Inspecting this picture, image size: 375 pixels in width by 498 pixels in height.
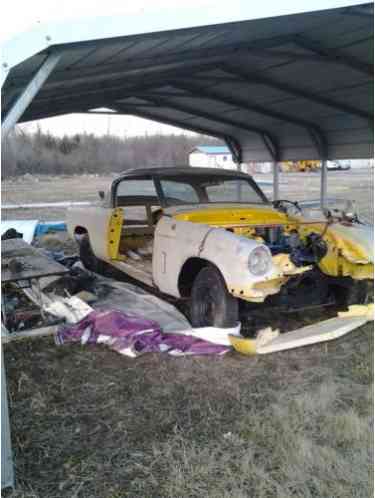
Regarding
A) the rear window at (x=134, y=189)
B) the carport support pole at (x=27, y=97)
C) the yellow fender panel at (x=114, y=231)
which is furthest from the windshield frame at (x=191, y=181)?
the carport support pole at (x=27, y=97)

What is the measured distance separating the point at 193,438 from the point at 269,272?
5.44 ft

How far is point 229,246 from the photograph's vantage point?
4320 mm

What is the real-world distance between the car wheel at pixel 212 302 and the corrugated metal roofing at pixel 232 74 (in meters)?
2.21

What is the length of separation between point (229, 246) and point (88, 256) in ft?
13.6

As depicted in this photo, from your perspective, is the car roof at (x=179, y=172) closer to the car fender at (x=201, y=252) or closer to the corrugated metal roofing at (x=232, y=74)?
the car fender at (x=201, y=252)

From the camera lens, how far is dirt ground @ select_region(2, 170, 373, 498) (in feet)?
8.87

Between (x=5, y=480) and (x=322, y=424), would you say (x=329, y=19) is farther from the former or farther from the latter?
(x=5, y=480)

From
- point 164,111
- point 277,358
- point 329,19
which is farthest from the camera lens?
point 164,111

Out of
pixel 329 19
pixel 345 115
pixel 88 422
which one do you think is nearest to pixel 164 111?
pixel 345 115

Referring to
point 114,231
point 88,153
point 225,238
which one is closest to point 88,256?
point 114,231

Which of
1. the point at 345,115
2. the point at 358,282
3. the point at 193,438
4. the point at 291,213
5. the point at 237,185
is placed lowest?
the point at 193,438

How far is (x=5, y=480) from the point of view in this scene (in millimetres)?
2658

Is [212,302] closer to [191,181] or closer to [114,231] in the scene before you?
[191,181]

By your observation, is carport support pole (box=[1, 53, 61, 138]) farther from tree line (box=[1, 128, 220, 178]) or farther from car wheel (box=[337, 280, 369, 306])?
tree line (box=[1, 128, 220, 178])
